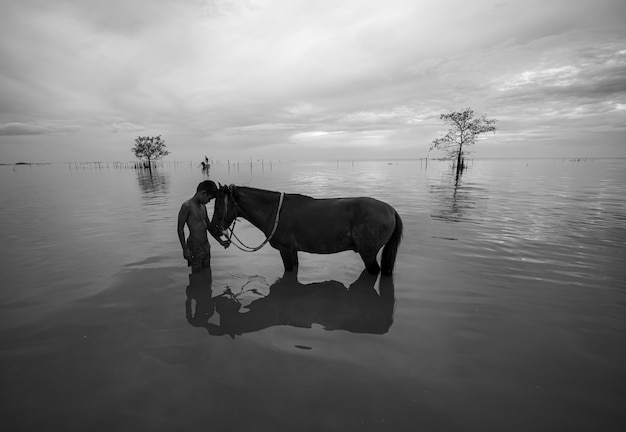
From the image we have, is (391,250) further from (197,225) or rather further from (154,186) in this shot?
(154,186)

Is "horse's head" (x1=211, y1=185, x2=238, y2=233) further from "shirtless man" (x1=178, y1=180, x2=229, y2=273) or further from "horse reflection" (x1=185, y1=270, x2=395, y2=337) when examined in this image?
"horse reflection" (x1=185, y1=270, x2=395, y2=337)

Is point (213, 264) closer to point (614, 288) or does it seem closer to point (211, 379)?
point (211, 379)

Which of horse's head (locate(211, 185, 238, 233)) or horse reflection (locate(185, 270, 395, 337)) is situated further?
horse's head (locate(211, 185, 238, 233))

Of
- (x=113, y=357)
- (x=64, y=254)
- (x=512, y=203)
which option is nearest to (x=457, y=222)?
(x=512, y=203)

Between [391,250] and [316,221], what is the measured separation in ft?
5.89

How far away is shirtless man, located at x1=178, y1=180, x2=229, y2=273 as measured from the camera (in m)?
5.48

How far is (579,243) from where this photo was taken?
313 inches

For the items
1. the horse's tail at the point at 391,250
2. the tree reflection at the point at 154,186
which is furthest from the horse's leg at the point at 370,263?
the tree reflection at the point at 154,186

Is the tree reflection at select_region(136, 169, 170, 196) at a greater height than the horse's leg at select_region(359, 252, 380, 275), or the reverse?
the tree reflection at select_region(136, 169, 170, 196)

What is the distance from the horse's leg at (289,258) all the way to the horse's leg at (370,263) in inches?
58.7

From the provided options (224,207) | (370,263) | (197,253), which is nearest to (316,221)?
(370,263)

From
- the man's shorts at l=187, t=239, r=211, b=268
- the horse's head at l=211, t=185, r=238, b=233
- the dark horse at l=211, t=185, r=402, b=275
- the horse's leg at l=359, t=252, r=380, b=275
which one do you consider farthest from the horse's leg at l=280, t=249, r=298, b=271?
the man's shorts at l=187, t=239, r=211, b=268

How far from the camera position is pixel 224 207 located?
18.3ft

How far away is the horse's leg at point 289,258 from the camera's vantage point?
5.87 meters
